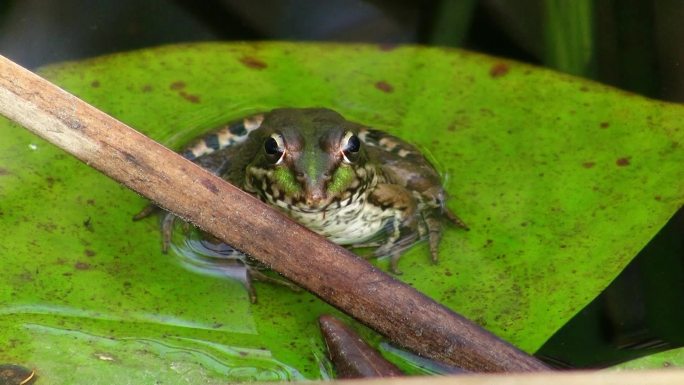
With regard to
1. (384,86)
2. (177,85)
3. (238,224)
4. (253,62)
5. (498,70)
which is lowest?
(177,85)

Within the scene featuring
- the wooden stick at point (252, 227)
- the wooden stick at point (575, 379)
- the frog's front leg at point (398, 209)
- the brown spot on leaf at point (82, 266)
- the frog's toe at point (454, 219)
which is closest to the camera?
the wooden stick at point (575, 379)

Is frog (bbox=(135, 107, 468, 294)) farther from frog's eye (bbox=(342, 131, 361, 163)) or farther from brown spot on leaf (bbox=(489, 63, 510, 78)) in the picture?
brown spot on leaf (bbox=(489, 63, 510, 78))

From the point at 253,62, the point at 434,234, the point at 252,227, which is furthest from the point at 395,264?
the point at 253,62

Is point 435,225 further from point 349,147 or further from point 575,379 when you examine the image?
point 575,379

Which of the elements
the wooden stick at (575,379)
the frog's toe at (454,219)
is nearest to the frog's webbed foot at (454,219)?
the frog's toe at (454,219)

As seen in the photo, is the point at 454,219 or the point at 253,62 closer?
the point at 454,219

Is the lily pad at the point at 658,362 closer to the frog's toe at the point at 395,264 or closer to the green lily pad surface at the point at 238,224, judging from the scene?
the green lily pad surface at the point at 238,224

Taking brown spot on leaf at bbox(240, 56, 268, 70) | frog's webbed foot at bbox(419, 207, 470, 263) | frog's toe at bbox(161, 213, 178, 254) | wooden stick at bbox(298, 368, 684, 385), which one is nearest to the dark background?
brown spot on leaf at bbox(240, 56, 268, 70)

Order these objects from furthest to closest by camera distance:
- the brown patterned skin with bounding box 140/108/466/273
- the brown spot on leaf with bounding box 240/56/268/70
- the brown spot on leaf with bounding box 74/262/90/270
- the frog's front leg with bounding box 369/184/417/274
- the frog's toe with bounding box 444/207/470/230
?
the brown spot on leaf with bounding box 240/56/268/70
the frog's front leg with bounding box 369/184/417/274
the frog's toe with bounding box 444/207/470/230
the brown patterned skin with bounding box 140/108/466/273
the brown spot on leaf with bounding box 74/262/90/270
